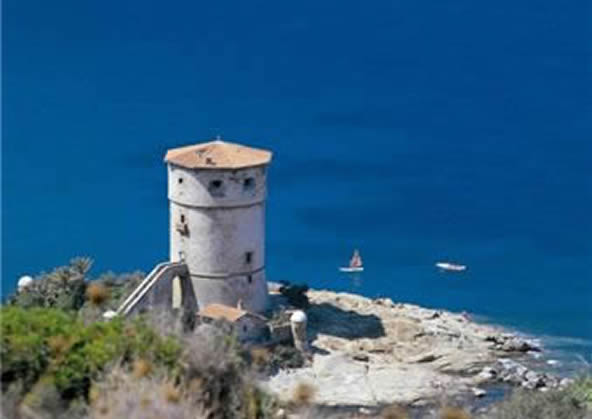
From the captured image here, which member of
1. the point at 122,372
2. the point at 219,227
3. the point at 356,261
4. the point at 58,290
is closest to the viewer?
the point at 122,372

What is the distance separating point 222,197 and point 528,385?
23.7 ft

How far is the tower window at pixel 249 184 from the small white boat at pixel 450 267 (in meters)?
11.9

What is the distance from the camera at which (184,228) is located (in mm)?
32688

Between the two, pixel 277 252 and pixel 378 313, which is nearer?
pixel 378 313

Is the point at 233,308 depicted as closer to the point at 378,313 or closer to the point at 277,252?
the point at 378,313

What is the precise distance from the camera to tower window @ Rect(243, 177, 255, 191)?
32.5 meters

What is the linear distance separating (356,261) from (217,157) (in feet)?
38.0

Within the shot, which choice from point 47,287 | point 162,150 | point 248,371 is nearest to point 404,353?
point 47,287

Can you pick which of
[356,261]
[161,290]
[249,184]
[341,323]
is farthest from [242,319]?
[356,261]

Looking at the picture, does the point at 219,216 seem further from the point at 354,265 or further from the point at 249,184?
the point at 354,265

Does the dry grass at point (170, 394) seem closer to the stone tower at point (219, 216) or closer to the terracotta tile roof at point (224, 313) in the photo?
the terracotta tile roof at point (224, 313)

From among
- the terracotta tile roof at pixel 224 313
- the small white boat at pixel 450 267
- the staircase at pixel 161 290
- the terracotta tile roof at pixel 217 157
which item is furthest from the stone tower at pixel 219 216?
the small white boat at pixel 450 267

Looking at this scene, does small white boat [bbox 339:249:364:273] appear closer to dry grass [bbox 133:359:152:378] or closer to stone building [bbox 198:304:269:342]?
stone building [bbox 198:304:269:342]

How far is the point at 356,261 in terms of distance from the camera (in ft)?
143
